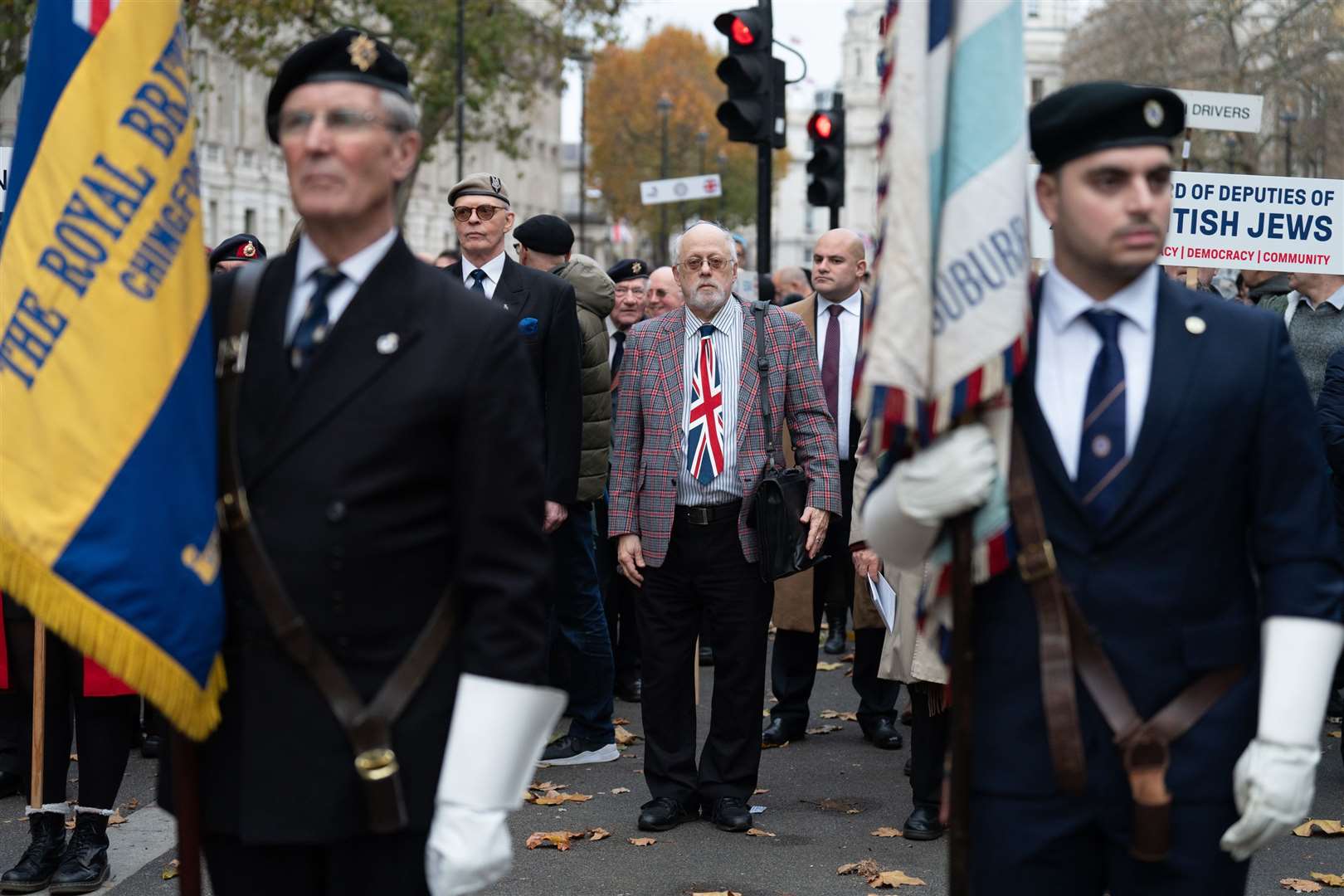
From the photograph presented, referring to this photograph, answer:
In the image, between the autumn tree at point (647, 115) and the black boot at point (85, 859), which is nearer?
the black boot at point (85, 859)

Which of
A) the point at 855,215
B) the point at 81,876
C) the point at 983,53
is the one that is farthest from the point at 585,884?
the point at 855,215

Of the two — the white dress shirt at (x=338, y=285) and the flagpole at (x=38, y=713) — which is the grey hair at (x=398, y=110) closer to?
the white dress shirt at (x=338, y=285)

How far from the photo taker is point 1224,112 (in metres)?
11.1

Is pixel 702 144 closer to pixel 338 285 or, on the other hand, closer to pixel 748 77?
pixel 748 77

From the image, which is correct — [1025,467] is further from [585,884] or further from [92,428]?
[585,884]

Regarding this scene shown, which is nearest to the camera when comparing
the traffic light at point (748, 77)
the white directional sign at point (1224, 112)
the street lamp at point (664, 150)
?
the white directional sign at point (1224, 112)

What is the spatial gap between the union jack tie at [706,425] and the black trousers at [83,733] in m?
2.18

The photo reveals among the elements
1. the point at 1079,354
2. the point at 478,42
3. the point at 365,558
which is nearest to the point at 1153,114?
the point at 1079,354

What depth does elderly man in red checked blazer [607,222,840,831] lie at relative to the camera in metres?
7.07

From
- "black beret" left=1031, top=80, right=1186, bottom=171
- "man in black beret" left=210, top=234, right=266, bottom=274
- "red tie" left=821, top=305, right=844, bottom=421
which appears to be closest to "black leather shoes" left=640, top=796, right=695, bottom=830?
"red tie" left=821, top=305, right=844, bottom=421

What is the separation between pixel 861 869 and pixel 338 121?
4024 millimetres

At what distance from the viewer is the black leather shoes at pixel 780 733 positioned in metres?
8.69

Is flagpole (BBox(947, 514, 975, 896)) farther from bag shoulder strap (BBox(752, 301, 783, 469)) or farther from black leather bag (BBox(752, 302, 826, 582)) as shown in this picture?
bag shoulder strap (BBox(752, 301, 783, 469))

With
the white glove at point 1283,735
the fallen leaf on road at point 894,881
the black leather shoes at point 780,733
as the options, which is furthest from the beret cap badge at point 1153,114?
the black leather shoes at point 780,733
